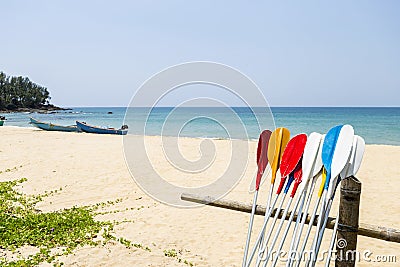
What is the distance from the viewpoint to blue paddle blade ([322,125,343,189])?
1904mm

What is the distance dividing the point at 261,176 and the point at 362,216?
14.5 ft

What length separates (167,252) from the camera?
4.22 metres

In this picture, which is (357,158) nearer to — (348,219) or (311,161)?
(311,161)

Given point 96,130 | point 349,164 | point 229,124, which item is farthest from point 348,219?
point 229,124

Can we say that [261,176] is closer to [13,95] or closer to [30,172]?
[30,172]

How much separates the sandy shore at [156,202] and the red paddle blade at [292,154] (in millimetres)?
2284

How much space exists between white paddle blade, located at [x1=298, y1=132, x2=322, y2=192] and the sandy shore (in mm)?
2361

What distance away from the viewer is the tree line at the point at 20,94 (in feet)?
224

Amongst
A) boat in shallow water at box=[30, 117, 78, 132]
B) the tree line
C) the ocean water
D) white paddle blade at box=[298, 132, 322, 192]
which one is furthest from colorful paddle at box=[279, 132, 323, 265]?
the tree line

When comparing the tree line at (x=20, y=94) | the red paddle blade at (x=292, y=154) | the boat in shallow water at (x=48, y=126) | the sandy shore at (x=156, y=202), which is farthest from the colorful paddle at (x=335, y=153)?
the tree line at (x=20, y=94)

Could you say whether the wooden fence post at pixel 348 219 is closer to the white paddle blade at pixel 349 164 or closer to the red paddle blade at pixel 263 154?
the white paddle blade at pixel 349 164

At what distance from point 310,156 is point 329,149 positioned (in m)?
0.12

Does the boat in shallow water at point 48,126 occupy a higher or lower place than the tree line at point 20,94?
lower

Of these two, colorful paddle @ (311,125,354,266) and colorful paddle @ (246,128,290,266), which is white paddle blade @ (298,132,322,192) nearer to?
colorful paddle @ (311,125,354,266)
